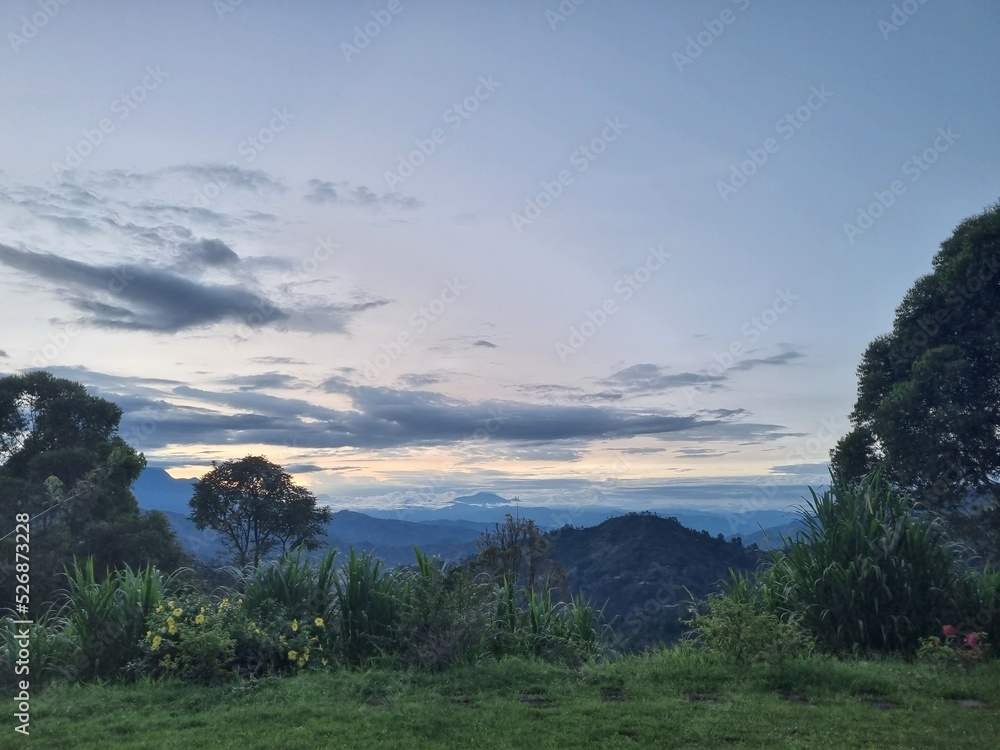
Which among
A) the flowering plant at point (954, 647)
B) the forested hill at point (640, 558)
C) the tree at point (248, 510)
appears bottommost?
the forested hill at point (640, 558)

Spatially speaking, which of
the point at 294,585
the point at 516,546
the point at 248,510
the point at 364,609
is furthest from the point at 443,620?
the point at 248,510

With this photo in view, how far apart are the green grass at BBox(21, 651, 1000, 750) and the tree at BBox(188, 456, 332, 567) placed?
23.6 meters

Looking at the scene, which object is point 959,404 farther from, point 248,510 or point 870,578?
point 248,510

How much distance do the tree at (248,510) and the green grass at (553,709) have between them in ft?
77.4

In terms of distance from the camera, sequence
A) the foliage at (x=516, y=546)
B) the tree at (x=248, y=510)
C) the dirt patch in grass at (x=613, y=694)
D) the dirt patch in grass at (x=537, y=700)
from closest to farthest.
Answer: the dirt patch in grass at (x=537, y=700), the dirt patch in grass at (x=613, y=694), the foliage at (x=516, y=546), the tree at (x=248, y=510)

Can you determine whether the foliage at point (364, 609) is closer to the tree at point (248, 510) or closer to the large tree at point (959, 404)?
the large tree at point (959, 404)

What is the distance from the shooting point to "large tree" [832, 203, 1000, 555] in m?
16.6

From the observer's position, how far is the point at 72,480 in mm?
22344

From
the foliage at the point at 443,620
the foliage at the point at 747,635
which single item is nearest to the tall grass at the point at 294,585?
the foliage at the point at 443,620

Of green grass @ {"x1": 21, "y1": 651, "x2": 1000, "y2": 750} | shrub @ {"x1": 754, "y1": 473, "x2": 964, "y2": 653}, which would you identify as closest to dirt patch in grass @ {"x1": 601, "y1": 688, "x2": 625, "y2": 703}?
green grass @ {"x1": 21, "y1": 651, "x2": 1000, "y2": 750}

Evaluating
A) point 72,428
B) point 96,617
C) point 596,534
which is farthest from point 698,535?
point 96,617

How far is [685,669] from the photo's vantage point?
22.5 feet

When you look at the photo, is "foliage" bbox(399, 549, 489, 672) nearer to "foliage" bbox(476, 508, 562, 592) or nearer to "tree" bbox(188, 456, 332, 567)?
"foliage" bbox(476, 508, 562, 592)

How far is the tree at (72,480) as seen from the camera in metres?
20.7
